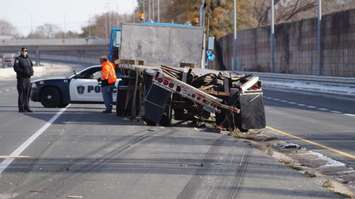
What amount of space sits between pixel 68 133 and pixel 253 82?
14.4ft

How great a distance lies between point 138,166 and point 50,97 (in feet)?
40.2

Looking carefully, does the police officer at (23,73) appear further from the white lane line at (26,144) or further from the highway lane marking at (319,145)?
the highway lane marking at (319,145)

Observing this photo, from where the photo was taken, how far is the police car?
861 inches

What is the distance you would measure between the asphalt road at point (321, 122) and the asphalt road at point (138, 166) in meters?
1.80

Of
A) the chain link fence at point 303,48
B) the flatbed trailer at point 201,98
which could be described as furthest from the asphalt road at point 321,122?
the chain link fence at point 303,48

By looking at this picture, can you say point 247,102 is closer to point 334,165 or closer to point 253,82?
point 253,82

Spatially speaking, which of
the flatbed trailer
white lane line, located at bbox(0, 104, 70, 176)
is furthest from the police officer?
the flatbed trailer

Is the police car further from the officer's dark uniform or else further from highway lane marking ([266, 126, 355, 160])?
highway lane marking ([266, 126, 355, 160])

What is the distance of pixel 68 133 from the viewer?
1493 centimetres

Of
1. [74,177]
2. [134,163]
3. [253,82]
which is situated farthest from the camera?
[253,82]

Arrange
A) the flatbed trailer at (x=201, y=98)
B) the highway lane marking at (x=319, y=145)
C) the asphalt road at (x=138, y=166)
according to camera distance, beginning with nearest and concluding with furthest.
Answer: the asphalt road at (x=138, y=166) → the highway lane marking at (x=319, y=145) → the flatbed trailer at (x=201, y=98)

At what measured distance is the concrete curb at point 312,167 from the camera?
362 inches

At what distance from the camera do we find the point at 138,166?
10500 mm

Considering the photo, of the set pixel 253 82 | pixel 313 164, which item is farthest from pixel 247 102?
pixel 313 164
